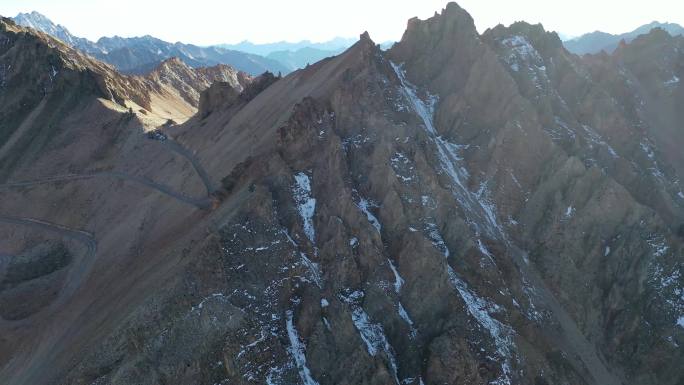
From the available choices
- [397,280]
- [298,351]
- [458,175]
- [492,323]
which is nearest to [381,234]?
[397,280]

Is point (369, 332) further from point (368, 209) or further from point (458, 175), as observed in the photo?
point (458, 175)

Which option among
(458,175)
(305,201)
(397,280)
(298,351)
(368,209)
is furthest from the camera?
(458,175)

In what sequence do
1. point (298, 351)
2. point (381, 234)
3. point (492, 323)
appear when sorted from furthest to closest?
point (381, 234), point (492, 323), point (298, 351)

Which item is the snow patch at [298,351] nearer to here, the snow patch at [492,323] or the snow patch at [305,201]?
the snow patch at [305,201]

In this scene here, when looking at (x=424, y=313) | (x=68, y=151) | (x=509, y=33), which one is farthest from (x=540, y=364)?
(x=68, y=151)

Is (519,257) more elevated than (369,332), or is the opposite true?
(519,257)
